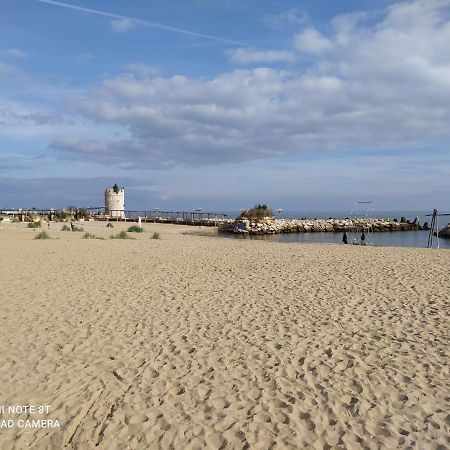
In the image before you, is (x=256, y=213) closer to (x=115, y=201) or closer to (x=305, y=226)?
(x=305, y=226)

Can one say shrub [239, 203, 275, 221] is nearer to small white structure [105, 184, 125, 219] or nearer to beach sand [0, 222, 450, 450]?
small white structure [105, 184, 125, 219]

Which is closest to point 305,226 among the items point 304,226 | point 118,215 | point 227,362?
point 304,226

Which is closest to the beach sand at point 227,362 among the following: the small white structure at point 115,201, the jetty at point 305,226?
the jetty at point 305,226

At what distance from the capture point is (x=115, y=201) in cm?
5634

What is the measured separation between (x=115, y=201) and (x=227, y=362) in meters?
52.2

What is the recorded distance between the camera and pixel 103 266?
1579cm

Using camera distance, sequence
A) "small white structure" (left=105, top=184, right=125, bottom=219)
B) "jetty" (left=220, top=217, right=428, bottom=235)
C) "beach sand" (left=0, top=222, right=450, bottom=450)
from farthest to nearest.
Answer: "small white structure" (left=105, top=184, right=125, bottom=219) → "jetty" (left=220, top=217, right=428, bottom=235) → "beach sand" (left=0, top=222, right=450, bottom=450)

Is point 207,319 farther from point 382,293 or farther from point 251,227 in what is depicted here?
point 251,227

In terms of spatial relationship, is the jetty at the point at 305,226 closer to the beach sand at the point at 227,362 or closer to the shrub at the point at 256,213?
the shrub at the point at 256,213

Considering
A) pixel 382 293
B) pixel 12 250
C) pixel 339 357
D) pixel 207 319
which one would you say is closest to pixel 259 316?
pixel 207 319

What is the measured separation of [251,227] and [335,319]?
39210mm

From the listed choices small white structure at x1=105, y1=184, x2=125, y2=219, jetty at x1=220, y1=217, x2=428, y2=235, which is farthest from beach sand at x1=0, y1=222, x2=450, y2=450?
small white structure at x1=105, y1=184, x2=125, y2=219

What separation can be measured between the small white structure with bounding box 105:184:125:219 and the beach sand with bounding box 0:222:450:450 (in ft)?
144

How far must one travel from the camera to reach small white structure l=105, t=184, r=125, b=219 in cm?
5588
